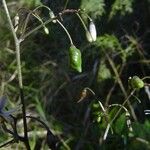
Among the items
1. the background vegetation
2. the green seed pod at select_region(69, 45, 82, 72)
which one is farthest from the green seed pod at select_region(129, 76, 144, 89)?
the background vegetation

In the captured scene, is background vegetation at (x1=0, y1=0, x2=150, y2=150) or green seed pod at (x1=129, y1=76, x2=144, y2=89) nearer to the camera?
green seed pod at (x1=129, y1=76, x2=144, y2=89)

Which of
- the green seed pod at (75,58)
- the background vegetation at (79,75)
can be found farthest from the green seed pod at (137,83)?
the background vegetation at (79,75)

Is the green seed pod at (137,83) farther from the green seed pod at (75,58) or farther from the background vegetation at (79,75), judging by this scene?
the background vegetation at (79,75)

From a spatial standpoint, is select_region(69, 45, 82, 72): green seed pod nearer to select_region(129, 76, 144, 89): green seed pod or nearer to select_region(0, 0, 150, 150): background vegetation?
select_region(129, 76, 144, 89): green seed pod

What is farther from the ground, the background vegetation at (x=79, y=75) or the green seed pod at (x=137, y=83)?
the green seed pod at (x=137, y=83)

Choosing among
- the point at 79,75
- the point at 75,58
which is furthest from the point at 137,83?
the point at 79,75

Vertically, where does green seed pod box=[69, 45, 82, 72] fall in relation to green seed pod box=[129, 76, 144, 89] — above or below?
above

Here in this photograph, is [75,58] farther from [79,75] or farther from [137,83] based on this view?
[79,75]

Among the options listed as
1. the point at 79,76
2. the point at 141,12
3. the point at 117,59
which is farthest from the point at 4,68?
the point at 141,12

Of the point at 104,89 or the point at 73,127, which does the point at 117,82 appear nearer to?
the point at 104,89

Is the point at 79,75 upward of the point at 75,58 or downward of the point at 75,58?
downward

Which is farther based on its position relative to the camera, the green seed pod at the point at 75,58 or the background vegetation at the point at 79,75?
the background vegetation at the point at 79,75
